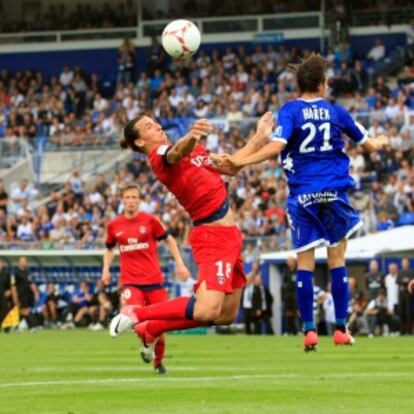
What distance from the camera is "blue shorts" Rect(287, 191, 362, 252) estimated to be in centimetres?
1455

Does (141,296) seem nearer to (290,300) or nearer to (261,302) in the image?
(290,300)

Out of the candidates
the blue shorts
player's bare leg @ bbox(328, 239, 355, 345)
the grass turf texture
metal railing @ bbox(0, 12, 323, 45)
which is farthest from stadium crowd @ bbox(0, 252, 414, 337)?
the blue shorts

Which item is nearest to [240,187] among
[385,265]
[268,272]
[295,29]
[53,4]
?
[268,272]

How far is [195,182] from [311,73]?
1.68 metres

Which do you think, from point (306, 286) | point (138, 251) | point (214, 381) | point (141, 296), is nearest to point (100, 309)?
point (138, 251)

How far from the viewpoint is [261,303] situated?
3622 cm

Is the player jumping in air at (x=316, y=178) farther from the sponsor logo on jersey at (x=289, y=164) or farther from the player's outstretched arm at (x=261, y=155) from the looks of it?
the player's outstretched arm at (x=261, y=155)

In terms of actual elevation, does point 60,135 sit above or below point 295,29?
below

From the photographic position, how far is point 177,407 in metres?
11.4

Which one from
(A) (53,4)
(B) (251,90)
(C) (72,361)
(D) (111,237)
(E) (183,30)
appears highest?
(A) (53,4)

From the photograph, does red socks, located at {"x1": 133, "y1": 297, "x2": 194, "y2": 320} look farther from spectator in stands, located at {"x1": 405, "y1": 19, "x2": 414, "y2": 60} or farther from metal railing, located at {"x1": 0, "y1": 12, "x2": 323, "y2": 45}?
metal railing, located at {"x1": 0, "y1": 12, "x2": 323, "y2": 45}

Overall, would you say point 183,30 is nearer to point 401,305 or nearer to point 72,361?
point 72,361

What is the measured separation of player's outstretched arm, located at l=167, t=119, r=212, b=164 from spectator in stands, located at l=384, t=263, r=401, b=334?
68.4 feet

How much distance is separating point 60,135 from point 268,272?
1275cm
